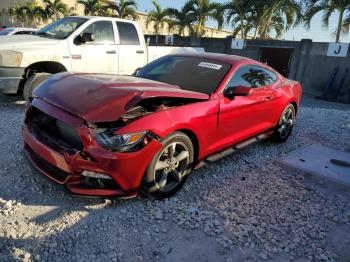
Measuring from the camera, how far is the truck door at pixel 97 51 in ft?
22.0

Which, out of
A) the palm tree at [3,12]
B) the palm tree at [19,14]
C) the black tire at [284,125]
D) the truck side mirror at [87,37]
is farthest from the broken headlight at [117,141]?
the palm tree at [3,12]

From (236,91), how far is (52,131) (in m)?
2.21

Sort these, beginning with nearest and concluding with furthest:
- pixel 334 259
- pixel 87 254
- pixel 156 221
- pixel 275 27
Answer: pixel 87 254, pixel 334 259, pixel 156 221, pixel 275 27

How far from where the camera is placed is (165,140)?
3.19 meters

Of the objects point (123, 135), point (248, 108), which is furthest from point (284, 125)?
point (123, 135)

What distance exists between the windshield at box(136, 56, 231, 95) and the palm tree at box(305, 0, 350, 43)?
1415 centimetres

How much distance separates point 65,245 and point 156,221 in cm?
87

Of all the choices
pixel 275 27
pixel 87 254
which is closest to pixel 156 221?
pixel 87 254

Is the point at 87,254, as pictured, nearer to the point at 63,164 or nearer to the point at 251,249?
the point at 63,164

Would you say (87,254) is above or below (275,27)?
below

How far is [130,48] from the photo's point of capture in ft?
24.8

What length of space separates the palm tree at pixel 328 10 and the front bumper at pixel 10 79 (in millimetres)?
15119

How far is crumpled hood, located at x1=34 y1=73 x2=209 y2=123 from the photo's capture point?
295 centimetres

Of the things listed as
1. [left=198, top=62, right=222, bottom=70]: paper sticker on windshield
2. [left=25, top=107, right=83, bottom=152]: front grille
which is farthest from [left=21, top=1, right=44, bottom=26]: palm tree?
[left=25, top=107, right=83, bottom=152]: front grille
